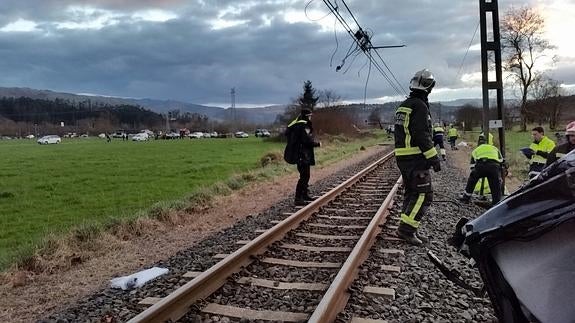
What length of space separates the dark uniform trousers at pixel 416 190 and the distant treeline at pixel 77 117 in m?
157

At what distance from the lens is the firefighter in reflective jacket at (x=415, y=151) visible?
22.1 ft

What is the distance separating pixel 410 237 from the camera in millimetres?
6934

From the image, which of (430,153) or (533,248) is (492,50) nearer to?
(430,153)

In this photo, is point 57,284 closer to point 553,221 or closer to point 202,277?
point 202,277

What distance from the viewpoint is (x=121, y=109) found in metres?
185

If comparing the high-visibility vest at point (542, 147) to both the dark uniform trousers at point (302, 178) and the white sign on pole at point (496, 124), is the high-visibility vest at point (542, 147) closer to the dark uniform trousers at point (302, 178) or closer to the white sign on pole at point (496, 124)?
the white sign on pole at point (496, 124)

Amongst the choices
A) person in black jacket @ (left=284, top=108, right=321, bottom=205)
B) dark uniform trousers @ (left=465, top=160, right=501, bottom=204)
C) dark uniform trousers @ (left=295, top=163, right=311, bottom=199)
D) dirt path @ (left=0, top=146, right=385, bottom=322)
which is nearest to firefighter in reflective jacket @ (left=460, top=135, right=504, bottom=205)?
dark uniform trousers @ (left=465, top=160, right=501, bottom=204)

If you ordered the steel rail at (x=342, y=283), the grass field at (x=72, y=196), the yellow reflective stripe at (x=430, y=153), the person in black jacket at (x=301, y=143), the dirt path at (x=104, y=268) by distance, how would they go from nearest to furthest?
the steel rail at (x=342, y=283) < the dirt path at (x=104, y=268) < the yellow reflective stripe at (x=430, y=153) < the person in black jacket at (x=301, y=143) < the grass field at (x=72, y=196)

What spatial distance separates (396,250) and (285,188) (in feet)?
27.0

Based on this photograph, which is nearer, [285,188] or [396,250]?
[396,250]

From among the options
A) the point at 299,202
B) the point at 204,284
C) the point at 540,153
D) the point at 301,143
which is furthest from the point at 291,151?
the point at 204,284

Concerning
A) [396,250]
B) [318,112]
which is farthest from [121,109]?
[396,250]

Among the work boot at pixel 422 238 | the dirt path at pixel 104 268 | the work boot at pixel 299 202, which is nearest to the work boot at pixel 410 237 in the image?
the work boot at pixel 422 238

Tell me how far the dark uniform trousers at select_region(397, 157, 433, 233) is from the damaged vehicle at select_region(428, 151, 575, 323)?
12.4 ft
